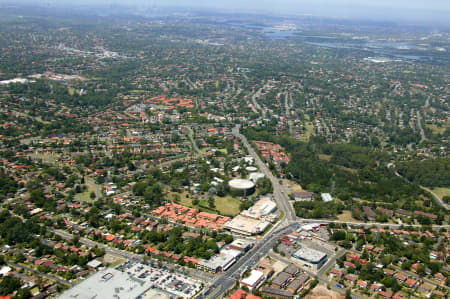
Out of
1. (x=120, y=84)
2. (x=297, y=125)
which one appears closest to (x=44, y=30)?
(x=120, y=84)

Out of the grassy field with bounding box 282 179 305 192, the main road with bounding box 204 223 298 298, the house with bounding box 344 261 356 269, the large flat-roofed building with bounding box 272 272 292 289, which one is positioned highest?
the large flat-roofed building with bounding box 272 272 292 289

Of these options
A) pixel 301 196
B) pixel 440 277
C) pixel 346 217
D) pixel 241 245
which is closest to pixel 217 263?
pixel 241 245

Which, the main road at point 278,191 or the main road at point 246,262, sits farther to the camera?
the main road at point 278,191

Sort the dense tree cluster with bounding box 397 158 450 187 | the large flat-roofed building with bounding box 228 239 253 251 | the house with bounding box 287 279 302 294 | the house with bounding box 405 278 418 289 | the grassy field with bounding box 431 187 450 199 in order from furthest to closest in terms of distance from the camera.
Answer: the dense tree cluster with bounding box 397 158 450 187, the grassy field with bounding box 431 187 450 199, the large flat-roofed building with bounding box 228 239 253 251, the house with bounding box 405 278 418 289, the house with bounding box 287 279 302 294

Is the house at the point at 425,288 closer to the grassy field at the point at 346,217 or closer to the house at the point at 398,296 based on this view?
the house at the point at 398,296

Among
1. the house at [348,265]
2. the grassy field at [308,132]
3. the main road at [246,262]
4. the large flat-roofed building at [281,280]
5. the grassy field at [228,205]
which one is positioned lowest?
the grassy field at [228,205]

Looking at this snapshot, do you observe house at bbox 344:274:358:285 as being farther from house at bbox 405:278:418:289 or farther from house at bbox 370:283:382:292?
house at bbox 405:278:418:289

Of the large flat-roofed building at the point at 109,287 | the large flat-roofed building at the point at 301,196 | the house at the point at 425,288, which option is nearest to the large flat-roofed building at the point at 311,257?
the house at the point at 425,288

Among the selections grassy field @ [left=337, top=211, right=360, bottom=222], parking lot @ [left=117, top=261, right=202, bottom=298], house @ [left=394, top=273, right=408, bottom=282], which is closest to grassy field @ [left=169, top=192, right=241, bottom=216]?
grassy field @ [left=337, top=211, right=360, bottom=222]
